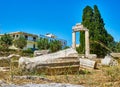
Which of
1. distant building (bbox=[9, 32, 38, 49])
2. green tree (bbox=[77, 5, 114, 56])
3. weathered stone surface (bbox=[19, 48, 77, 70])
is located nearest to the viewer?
weathered stone surface (bbox=[19, 48, 77, 70])

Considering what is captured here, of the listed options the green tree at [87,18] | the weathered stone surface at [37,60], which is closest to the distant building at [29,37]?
the green tree at [87,18]

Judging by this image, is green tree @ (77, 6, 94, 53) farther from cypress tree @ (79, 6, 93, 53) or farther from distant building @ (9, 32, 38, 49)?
distant building @ (9, 32, 38, 49)

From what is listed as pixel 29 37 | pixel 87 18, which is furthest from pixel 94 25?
pixel 29 37

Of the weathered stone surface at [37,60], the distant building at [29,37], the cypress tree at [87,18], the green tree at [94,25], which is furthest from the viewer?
the distant building at [29,37]

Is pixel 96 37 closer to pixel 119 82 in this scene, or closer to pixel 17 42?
pixel 17 42

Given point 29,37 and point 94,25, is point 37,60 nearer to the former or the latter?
point 94,25

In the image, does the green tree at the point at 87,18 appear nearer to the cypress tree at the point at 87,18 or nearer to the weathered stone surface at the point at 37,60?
the cypress tree at the point at 87,18

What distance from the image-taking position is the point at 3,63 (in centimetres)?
1151

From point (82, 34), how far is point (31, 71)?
118 ft

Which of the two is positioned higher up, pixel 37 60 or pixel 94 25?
pixel 94 25

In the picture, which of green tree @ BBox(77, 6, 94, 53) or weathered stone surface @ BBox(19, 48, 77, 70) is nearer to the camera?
weathered stone surface @ BBox(19, 48, 77, 70)

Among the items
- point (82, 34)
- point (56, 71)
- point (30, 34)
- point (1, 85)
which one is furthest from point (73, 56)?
point (30, 34)

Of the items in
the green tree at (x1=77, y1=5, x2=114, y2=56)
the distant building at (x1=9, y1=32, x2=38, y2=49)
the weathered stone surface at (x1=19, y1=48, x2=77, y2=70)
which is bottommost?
the weathered stone surface at (x1=19, y1=48, x2=77, y2=70)

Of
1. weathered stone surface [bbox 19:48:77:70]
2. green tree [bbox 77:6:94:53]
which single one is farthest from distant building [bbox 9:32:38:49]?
weathered stone surface [bbox 19:48:77:70]
